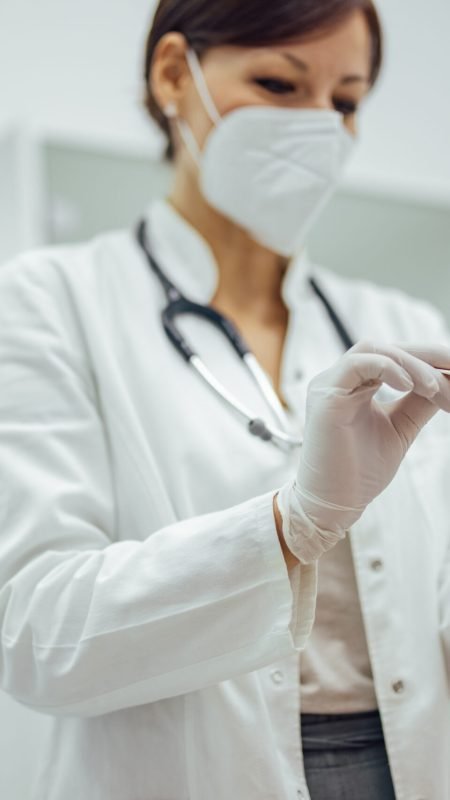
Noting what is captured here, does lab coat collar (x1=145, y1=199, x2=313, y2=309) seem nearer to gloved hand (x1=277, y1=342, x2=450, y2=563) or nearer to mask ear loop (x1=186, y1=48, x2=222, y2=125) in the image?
mask ear loop (x1=186, y1=48, x2=222, y2=125)

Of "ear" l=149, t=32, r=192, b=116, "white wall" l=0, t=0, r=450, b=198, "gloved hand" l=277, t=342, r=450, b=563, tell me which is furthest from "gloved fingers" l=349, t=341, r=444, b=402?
"white wall" l=0, t=0, r=450, b=198

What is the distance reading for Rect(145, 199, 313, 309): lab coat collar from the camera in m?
1.15

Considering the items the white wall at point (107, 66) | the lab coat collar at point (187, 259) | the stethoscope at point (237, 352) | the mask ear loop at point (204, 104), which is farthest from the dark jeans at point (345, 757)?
the white wall at point (107, 66)

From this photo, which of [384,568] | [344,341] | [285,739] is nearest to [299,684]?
[285,739]

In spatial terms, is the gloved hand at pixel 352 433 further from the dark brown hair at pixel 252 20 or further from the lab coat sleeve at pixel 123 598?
the dark brown hair at pixel 252 20

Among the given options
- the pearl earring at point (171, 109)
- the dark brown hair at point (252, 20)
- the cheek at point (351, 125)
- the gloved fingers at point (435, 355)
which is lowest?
the gloved fingers at point (435, 355)

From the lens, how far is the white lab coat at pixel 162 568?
763 millimetres

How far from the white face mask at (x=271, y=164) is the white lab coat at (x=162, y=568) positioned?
161 millimetres

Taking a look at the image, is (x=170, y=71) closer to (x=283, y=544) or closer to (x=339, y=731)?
(x=283, y=544)

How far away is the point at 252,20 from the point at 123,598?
0.71 meters

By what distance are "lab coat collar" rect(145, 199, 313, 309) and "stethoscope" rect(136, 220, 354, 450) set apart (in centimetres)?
3

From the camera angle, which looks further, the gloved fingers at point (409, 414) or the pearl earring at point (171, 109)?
the pearl earring at point (171, 109)

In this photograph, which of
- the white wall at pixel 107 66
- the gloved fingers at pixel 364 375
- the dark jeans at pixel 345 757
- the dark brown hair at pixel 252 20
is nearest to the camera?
the gloved fingers at pixel 364 375

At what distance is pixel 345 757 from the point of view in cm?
87
